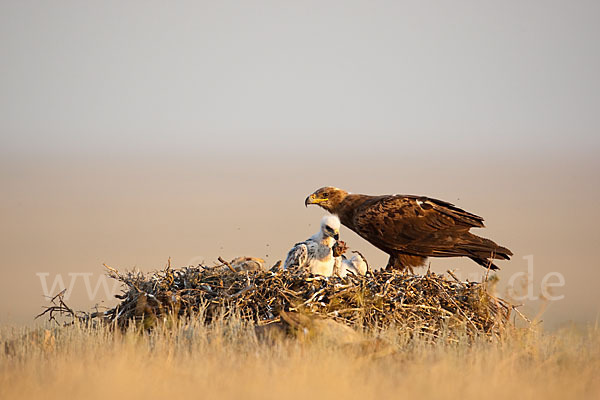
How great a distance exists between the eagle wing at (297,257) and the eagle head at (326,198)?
5.44 feet

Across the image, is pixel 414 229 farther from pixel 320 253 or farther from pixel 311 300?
pixel 311 300

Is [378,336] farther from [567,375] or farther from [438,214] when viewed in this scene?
[438,214]

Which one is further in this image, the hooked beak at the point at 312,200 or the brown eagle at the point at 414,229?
the hooked beak at the point at 312,200

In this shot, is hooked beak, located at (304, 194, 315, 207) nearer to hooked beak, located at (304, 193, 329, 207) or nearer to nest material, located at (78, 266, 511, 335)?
hooked beak, located at (304, 193, 329, 207)

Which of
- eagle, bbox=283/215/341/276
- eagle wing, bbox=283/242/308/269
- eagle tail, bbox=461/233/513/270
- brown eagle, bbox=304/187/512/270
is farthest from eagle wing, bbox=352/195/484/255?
eagle wing, bbox=283/242/308/269

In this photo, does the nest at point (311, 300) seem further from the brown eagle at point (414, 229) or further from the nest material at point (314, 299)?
the brown eagle at point (414, 229)

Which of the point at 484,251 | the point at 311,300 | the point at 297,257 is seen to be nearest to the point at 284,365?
the point at 311,300

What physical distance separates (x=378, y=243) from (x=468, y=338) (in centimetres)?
242

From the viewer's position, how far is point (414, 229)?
447 inches

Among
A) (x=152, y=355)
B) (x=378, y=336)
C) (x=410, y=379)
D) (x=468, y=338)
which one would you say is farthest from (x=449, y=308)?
(x=152, y=355)

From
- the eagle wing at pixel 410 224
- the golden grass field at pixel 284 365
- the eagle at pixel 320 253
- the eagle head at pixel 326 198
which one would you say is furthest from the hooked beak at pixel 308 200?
the golden grass field at pixel 284 365

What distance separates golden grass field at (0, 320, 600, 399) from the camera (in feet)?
22.2

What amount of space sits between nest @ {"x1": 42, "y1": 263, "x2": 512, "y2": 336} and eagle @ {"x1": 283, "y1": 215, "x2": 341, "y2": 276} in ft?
1.37

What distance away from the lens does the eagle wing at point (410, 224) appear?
11.3 metres
